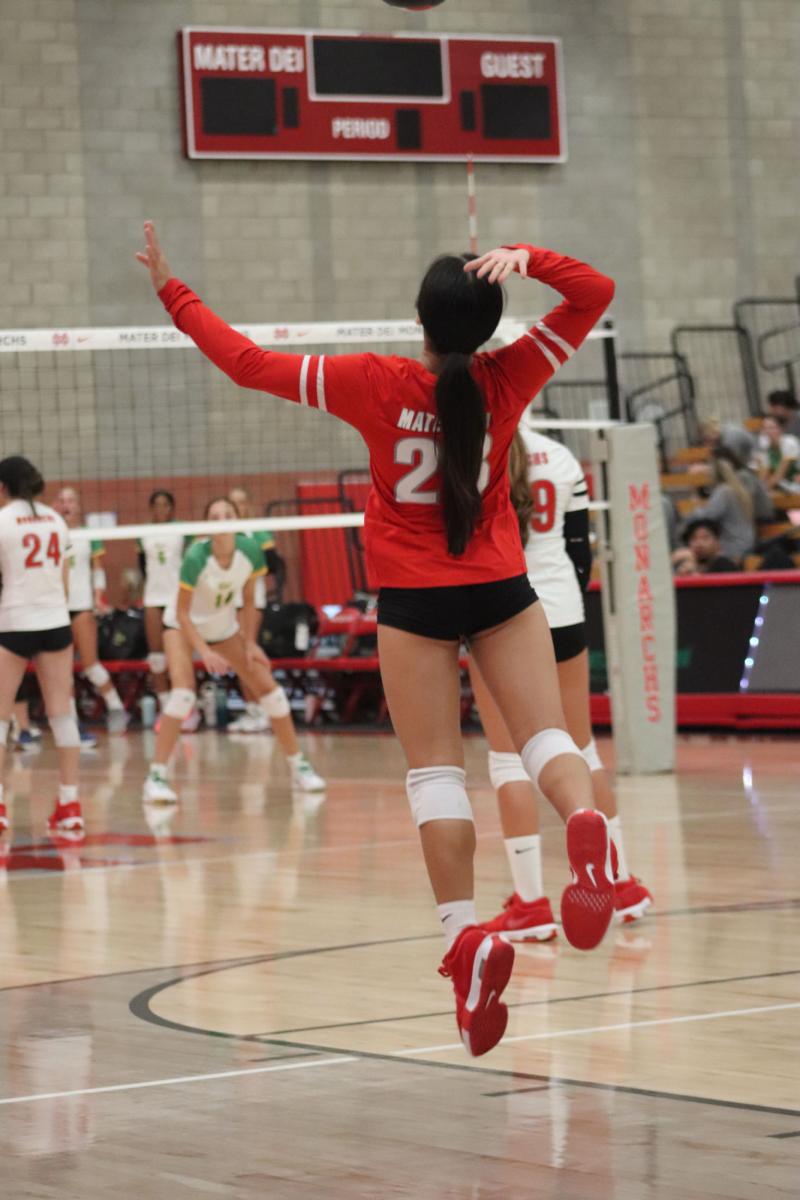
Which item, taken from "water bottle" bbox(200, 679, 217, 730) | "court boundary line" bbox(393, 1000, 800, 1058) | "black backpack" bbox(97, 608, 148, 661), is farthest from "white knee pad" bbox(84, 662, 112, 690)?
"court boundary line" bbox(393, 1000, 800, 1058)

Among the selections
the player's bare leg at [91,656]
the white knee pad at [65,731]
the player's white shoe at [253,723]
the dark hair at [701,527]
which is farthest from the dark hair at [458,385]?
the player's white shoe at [253,723]

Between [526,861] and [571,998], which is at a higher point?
[526,861]

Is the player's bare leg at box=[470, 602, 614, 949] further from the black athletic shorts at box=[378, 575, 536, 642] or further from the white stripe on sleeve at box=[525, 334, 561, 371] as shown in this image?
the white stripe on sleeve at box=[525, 334, 561, 371]

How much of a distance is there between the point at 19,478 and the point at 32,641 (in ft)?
2.67

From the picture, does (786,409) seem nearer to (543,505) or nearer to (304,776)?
(304,776)

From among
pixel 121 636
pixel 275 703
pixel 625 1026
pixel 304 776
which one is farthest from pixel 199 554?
pixel 121 636

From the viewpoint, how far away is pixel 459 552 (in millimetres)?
3631

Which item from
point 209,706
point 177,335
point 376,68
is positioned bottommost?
point 209,706

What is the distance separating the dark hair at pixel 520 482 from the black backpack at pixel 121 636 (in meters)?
11.7

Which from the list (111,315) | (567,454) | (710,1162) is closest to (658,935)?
(567,454)

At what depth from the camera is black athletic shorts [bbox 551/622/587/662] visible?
5.88 m

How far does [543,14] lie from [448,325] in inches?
720

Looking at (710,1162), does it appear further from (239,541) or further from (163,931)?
(239,541)

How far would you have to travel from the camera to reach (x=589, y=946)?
3570mm
